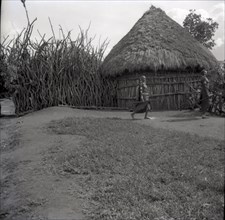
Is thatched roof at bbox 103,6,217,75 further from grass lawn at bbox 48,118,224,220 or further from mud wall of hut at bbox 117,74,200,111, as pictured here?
grass lawn at bbox 48,118,224,220

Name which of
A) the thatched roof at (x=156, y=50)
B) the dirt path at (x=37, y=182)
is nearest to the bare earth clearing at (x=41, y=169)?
the dirt path at (x=37, y=182)

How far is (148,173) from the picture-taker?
5.80 metres

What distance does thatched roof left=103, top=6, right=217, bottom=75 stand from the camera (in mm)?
14039

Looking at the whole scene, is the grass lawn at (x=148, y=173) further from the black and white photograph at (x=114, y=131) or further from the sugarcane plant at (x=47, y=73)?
the sugarcane plant at (x=47, y=73)

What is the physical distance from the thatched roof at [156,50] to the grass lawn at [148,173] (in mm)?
5690

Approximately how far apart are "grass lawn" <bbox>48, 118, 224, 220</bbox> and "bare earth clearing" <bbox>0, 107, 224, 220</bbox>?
9.7 inches

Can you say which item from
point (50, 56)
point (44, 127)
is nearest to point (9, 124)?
point (44, 127)

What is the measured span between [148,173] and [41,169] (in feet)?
5.93

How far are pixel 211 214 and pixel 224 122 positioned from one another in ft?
19.3

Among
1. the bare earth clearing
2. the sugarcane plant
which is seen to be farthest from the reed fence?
the bare earth clearing

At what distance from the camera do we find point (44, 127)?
9.82 m

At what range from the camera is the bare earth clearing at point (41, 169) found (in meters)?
4.86

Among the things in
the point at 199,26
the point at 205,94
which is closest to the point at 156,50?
the point at 205,94

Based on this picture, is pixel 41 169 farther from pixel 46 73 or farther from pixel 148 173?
pixel 46 73
